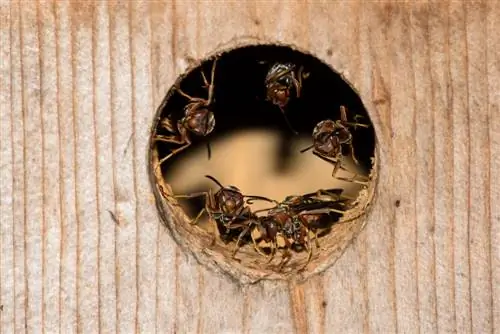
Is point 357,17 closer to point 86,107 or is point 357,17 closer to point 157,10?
point 157,10

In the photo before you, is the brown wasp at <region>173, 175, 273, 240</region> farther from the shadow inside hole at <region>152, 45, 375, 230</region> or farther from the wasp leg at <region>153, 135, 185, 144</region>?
the shadow inside hole at <region>152, 45, 375, 230</region>

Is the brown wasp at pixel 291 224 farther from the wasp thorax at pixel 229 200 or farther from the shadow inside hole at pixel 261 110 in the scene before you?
the shadow inside hole at pixel 261 110

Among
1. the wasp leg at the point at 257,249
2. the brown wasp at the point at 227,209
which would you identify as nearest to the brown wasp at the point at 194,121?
the brown wasp at the point at 227,209

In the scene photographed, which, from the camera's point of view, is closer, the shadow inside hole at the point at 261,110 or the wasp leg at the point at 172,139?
the wasp leg at the point at 172,139

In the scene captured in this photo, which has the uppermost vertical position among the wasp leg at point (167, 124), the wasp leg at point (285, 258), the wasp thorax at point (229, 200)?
the wasp leg at point (167, 124)

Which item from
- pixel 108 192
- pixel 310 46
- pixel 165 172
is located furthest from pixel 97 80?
pixel 165 172

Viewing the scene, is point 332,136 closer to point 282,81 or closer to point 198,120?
point 282,81
